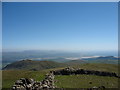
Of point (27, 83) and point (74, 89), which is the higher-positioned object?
point (27, 83)

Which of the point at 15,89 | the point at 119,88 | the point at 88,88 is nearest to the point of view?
the point at 15,89

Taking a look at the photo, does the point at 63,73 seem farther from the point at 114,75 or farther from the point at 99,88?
the point at 99,88

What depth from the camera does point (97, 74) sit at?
37781 mm

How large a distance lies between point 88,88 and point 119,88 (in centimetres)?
597

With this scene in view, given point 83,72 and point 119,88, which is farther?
point 83,72

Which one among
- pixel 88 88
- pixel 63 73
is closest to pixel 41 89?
pixel 88 88

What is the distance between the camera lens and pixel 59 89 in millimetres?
22297

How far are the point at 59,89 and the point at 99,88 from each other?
21.9ft

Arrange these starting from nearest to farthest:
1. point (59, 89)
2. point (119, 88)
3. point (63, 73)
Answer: point (59, 89)
point (119, 88)
point (63, 73)

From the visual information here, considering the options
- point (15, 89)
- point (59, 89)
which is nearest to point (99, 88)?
point (59, 89)

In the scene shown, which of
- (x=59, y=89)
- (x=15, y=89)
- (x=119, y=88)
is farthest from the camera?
(x=119, y=88)

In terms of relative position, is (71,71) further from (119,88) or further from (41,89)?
(41,89)

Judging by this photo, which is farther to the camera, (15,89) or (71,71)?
(71,71)

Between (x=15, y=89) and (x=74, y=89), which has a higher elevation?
(x=15, y=89)
